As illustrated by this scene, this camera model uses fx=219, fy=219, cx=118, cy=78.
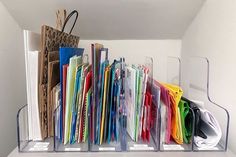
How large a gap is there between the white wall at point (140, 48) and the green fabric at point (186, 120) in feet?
2.22

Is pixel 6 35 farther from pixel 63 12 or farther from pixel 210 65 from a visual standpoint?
pixel 210 65

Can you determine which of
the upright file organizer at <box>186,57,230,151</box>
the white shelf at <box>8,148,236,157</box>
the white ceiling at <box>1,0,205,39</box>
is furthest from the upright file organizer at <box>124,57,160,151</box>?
the white ceiling at <box>1,0,205,39</box>

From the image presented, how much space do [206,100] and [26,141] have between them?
2.44ft

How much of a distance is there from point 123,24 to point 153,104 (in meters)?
0.61

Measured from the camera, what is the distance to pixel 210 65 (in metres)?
0.98

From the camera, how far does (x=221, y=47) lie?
0.88 metres

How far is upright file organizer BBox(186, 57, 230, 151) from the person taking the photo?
75 centimetres

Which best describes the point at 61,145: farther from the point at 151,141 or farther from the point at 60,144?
the point at 151,141

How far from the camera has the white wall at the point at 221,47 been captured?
31.5 inches

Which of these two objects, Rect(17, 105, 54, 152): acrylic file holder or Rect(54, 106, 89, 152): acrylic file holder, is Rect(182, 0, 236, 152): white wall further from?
Rect(17, 105, 54, 152): acrylic file holder

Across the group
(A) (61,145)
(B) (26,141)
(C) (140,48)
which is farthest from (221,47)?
(B) (26,141)

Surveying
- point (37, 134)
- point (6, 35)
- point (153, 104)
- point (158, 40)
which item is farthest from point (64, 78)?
point (158, 40)

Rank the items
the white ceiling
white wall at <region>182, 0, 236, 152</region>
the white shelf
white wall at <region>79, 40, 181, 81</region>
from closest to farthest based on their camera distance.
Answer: the white shelf
white wall at <region>182, 0, 236, 152</region>
the white ceiling
white wall at <region>79, 40, 181, 81</region>

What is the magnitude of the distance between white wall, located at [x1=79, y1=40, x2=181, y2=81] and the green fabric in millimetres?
675
